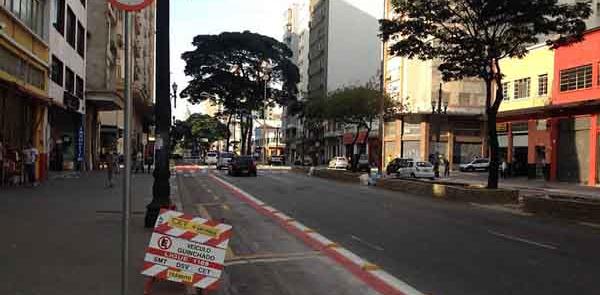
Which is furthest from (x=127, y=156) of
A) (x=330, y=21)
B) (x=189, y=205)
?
(x=330, y=21)

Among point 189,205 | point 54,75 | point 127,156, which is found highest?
point 54,75

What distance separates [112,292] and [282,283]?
217 cm

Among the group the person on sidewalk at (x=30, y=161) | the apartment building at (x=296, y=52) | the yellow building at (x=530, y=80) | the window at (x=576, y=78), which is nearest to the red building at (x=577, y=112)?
the window at (x=576, y=78)

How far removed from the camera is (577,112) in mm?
38750

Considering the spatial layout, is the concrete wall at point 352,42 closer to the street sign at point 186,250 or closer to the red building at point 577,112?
the red building at point 577,112

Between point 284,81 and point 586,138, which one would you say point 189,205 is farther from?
point 284,81

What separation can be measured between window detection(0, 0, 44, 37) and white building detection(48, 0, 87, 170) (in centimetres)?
94

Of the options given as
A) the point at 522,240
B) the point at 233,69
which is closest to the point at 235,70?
the point at 233,69

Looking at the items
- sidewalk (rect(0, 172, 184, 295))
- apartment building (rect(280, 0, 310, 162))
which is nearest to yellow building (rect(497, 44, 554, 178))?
sidewalk (rect(0, 172, 184, 295))

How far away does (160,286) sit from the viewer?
7.16 metres

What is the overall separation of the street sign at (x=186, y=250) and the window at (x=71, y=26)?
2924 cm

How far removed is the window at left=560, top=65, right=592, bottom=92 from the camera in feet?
125

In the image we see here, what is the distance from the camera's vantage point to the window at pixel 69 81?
109 feet

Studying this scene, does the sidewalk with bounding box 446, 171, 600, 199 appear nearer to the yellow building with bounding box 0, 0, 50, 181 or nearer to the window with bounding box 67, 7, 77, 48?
the yellow building with bounding box 0, 0, 50, 181
